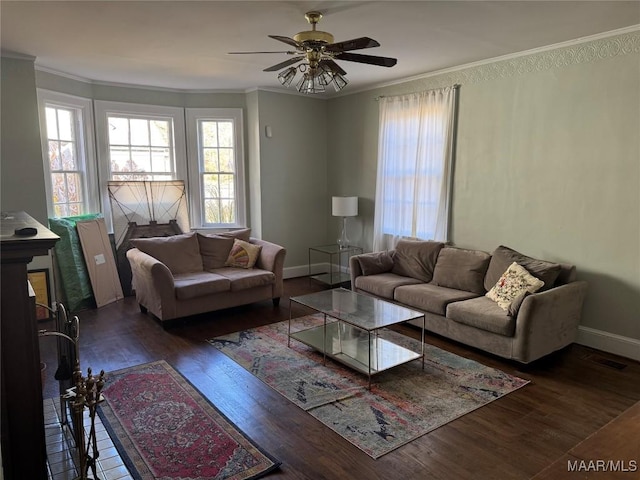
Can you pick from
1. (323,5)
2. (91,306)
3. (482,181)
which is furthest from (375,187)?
(91,306)

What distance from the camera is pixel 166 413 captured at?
2916 millimetres

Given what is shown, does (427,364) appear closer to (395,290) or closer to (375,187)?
(395,290)

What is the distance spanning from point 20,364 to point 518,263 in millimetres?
3738

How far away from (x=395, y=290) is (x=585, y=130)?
2.17m

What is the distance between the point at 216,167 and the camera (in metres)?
6.30

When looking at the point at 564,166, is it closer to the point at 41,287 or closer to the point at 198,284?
the point at 198,284

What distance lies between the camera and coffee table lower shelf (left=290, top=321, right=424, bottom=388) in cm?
339

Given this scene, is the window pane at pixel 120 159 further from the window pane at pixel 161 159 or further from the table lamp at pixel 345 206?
the table lamp at pixel 345 206

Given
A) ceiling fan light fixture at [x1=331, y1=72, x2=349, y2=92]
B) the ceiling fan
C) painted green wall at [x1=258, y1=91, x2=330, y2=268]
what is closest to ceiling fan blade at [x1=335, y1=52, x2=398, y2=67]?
the ceiling fan

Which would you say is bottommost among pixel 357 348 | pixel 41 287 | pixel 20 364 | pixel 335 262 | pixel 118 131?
pixel 357 348

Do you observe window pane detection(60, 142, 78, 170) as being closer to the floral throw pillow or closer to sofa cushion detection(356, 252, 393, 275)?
sofa cushion detection(356, 252, 393, 275)

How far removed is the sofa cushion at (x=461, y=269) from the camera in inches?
172

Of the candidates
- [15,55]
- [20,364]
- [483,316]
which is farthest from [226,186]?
[20,364]

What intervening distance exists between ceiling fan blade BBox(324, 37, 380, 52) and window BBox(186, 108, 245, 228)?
3.52 m
